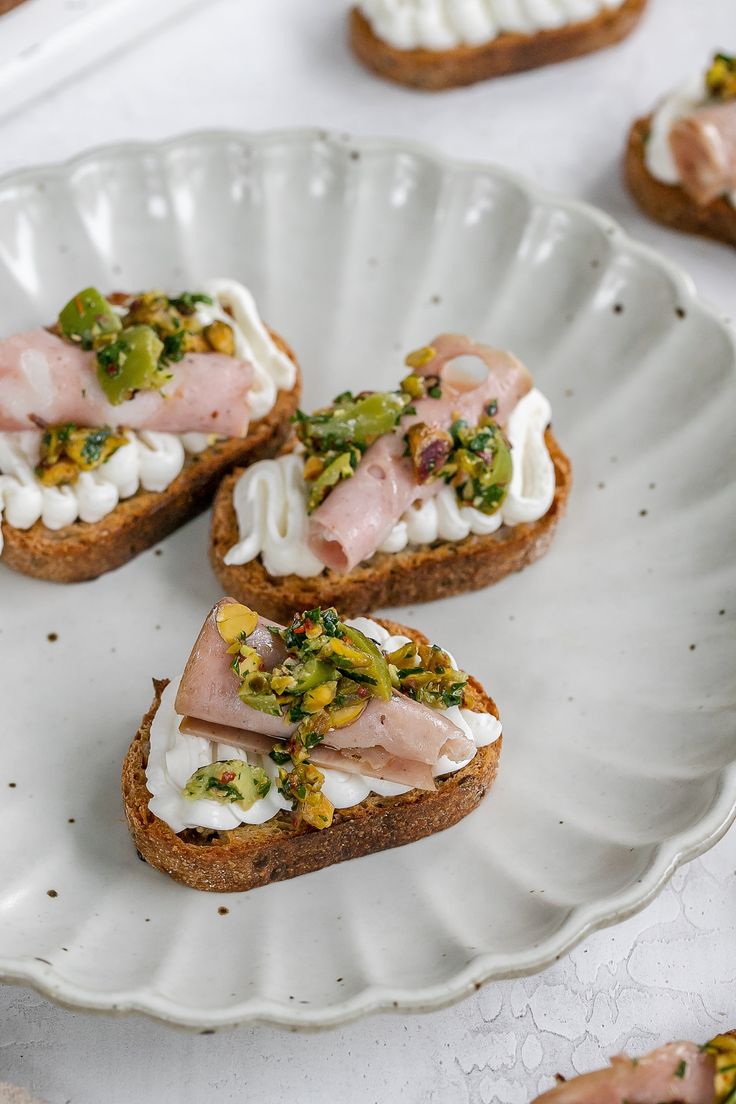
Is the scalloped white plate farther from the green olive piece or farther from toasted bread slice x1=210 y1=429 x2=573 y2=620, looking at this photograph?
the green olive piece

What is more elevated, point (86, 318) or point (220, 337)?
point (86, 318)

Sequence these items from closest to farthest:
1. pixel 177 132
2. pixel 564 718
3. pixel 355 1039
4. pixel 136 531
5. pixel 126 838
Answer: pixel 355 1039
pixel 126 838
pixel 564 718
pixel 136 531
pixel 177 132

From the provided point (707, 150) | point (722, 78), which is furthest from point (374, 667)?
point (722, 78)

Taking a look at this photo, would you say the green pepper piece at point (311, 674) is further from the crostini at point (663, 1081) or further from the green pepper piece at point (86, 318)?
the green pepper piece at point (86, 318)

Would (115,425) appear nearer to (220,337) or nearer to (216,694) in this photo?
(220,337)

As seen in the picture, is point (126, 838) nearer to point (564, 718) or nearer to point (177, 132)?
point (564, 718)

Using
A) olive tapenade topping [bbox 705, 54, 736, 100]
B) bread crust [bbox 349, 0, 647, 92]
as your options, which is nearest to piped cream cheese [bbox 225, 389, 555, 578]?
olive tapenade topping [bbox 705, 54, 736, 100]

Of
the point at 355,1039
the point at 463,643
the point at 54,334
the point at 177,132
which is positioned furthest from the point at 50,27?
the point at 355,1039

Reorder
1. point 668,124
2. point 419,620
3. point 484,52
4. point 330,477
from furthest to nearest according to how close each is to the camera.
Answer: point 484,52
point 668,124
point 419,620
point 330,477
